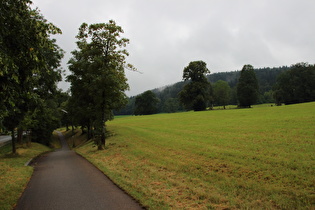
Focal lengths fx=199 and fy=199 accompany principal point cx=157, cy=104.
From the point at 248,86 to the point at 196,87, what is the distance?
17299 millimetres

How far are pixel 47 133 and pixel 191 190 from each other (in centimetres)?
5150

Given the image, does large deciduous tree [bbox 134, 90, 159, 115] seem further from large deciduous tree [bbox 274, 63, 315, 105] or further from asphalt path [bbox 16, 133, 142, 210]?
asphalt path [bbox 16, 133, 142, 210]

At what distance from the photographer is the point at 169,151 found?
14.1 metres

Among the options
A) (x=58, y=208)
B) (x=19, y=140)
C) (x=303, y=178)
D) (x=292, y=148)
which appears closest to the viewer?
(x=58, y=208)

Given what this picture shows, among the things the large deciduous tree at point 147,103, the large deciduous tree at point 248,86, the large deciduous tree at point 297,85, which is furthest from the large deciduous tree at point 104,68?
the large deciduous tree at point 147,103

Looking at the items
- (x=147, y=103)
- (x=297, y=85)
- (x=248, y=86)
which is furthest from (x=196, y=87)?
(x=147, y=103)

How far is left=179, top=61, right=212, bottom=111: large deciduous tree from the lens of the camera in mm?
62500

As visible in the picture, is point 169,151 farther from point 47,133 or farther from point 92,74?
point 47,133

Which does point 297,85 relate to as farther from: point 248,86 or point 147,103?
point 147,103

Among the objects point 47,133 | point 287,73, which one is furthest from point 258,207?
point 287,73

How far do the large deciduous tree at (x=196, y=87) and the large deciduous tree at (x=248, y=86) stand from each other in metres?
11.8

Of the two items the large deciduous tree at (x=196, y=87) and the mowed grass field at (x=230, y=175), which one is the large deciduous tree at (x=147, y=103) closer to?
the large deciduous tree at (x=196, y=87)

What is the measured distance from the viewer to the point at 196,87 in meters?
→ 62.5

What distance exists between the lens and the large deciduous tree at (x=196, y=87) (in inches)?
2461
